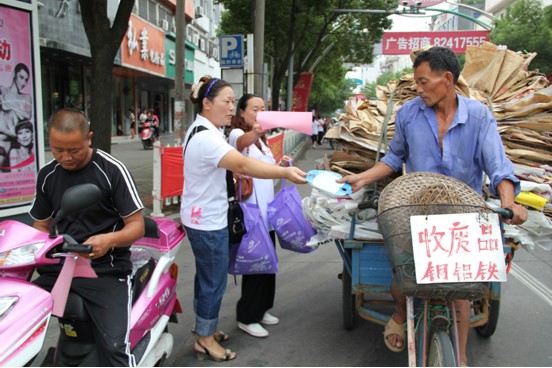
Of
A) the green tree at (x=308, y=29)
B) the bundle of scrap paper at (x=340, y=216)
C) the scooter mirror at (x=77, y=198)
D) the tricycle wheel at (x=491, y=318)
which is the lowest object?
the tricycle wheel at (x=491, y=318)

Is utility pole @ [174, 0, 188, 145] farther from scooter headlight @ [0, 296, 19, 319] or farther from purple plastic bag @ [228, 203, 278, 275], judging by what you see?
scooter headlight @ [0, 296, 19, 319]

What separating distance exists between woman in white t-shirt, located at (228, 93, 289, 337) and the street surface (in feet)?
0.43

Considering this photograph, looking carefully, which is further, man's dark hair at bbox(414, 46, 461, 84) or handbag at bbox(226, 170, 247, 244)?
handbag at bbox(226, 170, 247, 244)

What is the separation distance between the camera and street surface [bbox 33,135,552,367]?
3.31 m

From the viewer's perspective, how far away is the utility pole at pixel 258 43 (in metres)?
11.7

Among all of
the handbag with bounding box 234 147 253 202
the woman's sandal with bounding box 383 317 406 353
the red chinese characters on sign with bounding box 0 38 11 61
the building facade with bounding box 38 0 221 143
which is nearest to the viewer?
the woman's sandal with bounding box 383 317 406 353

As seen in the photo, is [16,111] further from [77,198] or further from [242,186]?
[77,198]

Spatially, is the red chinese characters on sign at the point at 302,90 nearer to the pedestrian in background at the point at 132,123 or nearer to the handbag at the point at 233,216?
the pedestrian in background at the point at 132,123

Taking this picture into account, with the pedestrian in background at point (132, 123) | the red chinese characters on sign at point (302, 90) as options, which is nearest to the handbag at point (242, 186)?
the pedestrian in background at point (132, 123)

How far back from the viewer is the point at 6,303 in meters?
1.83

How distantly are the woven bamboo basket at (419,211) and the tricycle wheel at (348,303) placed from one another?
1.42 meters

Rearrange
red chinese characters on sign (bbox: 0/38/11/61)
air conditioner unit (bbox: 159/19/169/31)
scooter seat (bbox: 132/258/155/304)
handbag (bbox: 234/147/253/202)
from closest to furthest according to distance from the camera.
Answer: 1. scooter seat (bbox: 132/258/155/304)
2. handbag (bbox: 234/147/253/202)
3. red chinese characters on sign (bbox: 0/38/11/61)
4. air conditioner unit (bbox: 159/19/169/31)

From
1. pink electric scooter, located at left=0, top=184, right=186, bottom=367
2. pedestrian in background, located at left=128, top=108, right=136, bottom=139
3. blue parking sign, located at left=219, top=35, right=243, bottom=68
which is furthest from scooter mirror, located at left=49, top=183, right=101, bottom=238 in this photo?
pedestrian in background, located at left=128, top=108, right=136, bottom=139

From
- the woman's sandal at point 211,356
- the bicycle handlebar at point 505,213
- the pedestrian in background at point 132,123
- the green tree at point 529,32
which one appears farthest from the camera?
the pedestrian in background at point 132,123
